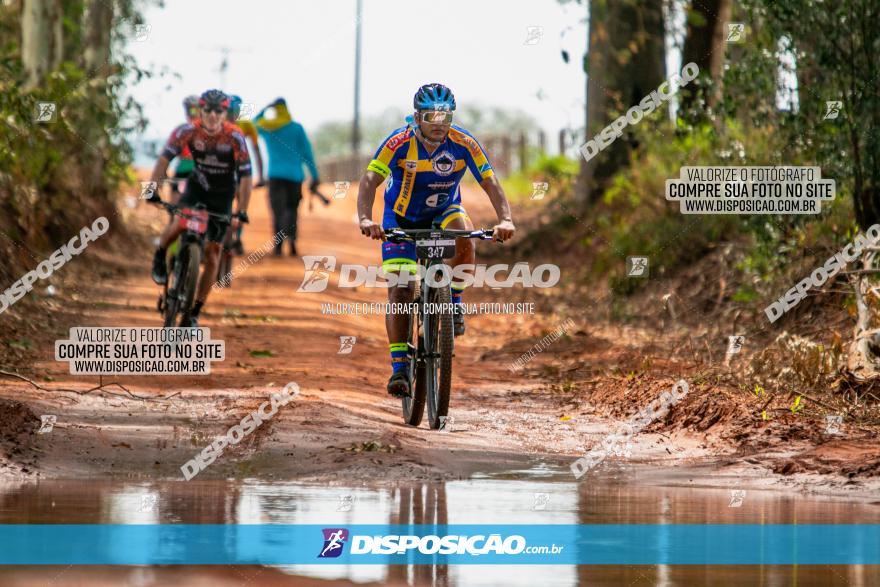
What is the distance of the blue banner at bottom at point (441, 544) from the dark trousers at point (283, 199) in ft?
50.1

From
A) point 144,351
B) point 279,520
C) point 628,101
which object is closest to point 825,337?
point 144,351

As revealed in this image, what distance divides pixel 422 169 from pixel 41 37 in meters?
13.7

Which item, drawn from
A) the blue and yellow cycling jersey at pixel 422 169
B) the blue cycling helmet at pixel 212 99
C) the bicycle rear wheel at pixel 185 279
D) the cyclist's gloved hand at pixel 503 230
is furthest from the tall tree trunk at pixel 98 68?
the cyclist's gloved hand at pixel 503 230

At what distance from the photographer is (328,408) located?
10.5m

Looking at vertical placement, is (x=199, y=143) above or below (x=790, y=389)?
above

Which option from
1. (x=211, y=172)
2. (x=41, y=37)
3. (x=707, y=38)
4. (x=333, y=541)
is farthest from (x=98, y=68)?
(x=333, y=541)

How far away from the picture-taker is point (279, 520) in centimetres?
688

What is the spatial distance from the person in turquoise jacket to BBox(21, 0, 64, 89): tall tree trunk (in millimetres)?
3414

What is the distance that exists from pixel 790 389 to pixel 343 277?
1303cm

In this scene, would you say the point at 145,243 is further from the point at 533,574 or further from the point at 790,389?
the point at 533,574

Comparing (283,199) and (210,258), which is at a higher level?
(283,199)

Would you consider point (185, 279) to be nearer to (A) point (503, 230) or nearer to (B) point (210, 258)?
(B) point (210, 258)

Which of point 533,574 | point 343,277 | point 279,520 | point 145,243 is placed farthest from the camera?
point 145,243

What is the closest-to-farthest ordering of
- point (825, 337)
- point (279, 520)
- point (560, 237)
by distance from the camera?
point (279, 520) < point (825, 337) < point (560, 237)
